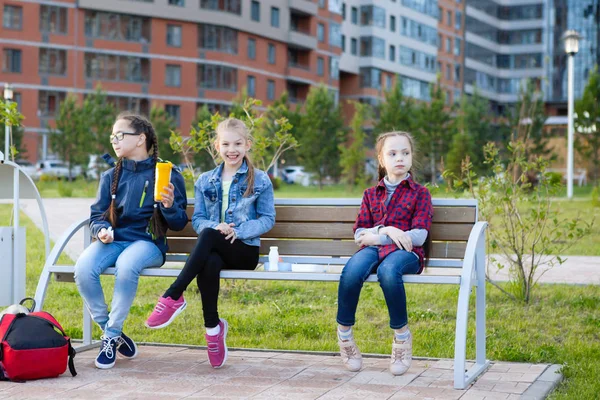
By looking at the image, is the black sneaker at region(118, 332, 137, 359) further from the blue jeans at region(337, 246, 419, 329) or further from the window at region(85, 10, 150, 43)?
the window at region(85, 10, 150, 43)

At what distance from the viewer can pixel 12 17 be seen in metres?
53.6

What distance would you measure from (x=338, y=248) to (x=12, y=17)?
51937 millimetres

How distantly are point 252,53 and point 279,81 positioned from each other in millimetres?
3788

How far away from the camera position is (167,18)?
57.4m

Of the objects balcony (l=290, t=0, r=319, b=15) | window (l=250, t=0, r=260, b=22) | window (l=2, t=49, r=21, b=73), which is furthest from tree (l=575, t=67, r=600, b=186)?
window (l=2, t=49, r=21, b=73)

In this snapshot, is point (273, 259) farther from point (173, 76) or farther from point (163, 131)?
point (173, 76)

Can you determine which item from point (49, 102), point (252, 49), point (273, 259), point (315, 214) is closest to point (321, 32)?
point (252, 49)

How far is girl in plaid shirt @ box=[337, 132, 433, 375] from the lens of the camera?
193 inches

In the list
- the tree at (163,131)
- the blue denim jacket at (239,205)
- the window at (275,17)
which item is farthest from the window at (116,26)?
the blue denim jacket at (239,205)

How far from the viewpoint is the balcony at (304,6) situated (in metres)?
64.6

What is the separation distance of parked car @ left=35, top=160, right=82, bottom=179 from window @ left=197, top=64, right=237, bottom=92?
36.0 feet

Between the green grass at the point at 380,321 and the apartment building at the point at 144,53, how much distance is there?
47245mm

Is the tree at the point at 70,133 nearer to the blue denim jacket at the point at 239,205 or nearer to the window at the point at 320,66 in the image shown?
the window at the point at 320,66

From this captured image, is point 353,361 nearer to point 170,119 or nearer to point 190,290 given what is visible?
point 190,290
